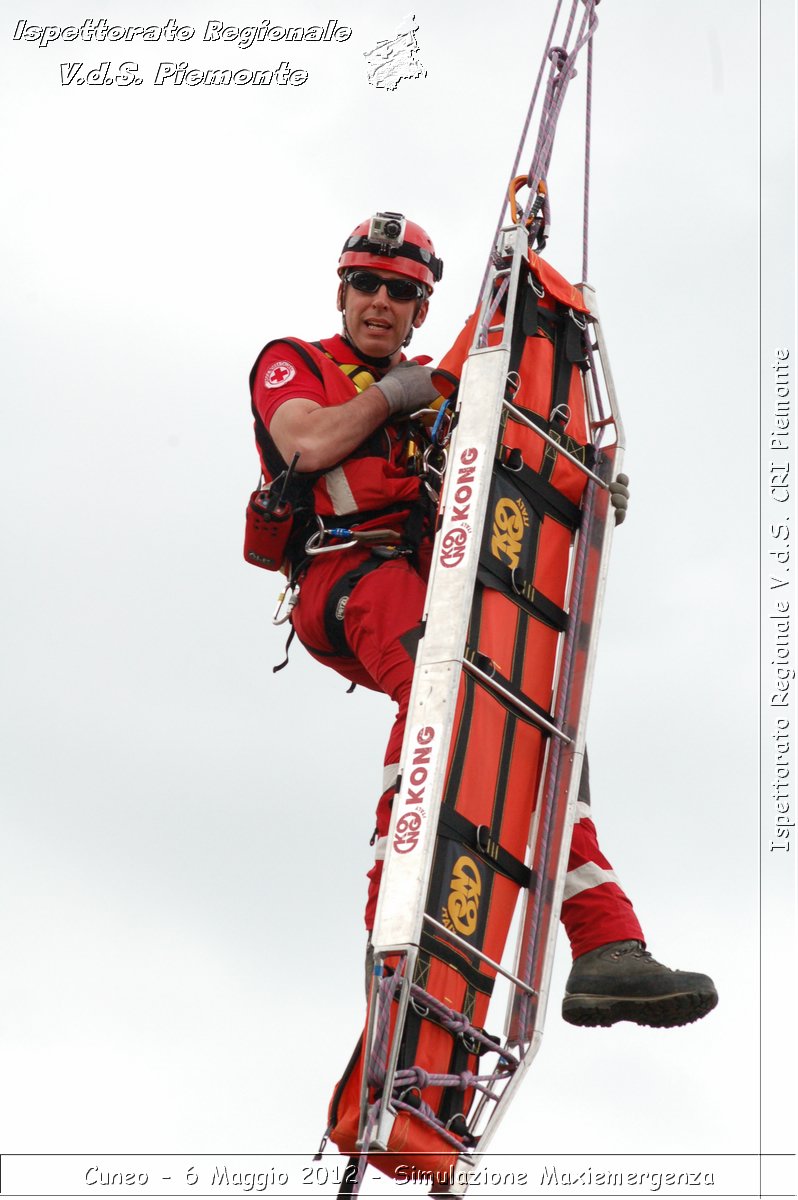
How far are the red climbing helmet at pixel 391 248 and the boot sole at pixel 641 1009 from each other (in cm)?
357

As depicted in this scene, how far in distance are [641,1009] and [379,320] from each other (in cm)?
350

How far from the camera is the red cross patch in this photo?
11336 millimetres

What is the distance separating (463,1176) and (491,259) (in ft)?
12.8

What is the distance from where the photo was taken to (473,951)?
9.77 metres

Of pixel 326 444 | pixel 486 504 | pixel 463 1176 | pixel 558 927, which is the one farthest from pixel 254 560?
pixel 463 1176

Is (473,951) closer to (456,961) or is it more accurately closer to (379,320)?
(456,961)

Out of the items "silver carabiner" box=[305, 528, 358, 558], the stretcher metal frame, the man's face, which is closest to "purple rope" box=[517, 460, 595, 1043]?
the stretcher metal frame

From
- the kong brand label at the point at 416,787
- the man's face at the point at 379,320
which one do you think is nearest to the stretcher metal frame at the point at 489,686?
the kong brand label at the point at 416,787

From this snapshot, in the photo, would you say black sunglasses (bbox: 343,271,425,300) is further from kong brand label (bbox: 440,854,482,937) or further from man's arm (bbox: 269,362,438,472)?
kong brand label (bbox: 440,854,482,937)

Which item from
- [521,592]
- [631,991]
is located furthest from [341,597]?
[631,991]

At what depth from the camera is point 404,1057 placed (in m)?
9.52

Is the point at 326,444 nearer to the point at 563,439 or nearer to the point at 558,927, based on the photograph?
the point at 563,439

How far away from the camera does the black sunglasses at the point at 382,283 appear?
11781 millimetres

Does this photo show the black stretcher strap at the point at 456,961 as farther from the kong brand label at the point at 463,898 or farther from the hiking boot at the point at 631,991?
the hiking boot at the point at 631,991
